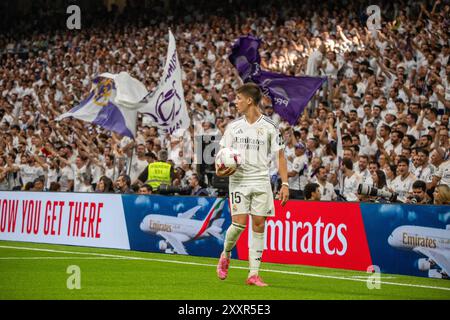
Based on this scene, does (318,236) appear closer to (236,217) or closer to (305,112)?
(236,217)

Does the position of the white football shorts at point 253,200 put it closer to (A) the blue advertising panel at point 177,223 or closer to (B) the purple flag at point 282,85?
(A) the blue advertising panel at point 177,223

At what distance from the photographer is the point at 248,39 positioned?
1841cm

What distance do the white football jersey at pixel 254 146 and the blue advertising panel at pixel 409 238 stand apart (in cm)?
275

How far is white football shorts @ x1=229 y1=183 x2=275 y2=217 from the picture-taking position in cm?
Answer: 1084

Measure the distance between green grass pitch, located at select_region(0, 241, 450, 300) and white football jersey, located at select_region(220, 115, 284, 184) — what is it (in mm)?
1372

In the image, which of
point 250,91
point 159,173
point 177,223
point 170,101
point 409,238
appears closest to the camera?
point 250,91

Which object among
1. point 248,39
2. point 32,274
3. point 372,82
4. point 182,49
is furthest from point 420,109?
point 182,49

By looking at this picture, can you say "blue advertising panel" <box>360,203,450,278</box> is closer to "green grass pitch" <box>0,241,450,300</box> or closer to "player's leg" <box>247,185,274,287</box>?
"green grass pitch" <box>0,241,450,300</box>

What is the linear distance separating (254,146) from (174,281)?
209 centimetres

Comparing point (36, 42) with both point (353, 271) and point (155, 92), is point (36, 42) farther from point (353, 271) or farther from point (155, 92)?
point (353, 271)

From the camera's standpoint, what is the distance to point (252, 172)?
35.9 feet

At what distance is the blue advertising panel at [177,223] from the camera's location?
1564cm

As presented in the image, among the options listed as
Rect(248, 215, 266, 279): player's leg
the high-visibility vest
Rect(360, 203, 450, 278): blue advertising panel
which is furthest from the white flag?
Rect(248, 215, 266, 279): player's leg

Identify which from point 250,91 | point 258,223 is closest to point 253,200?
point 258,223
